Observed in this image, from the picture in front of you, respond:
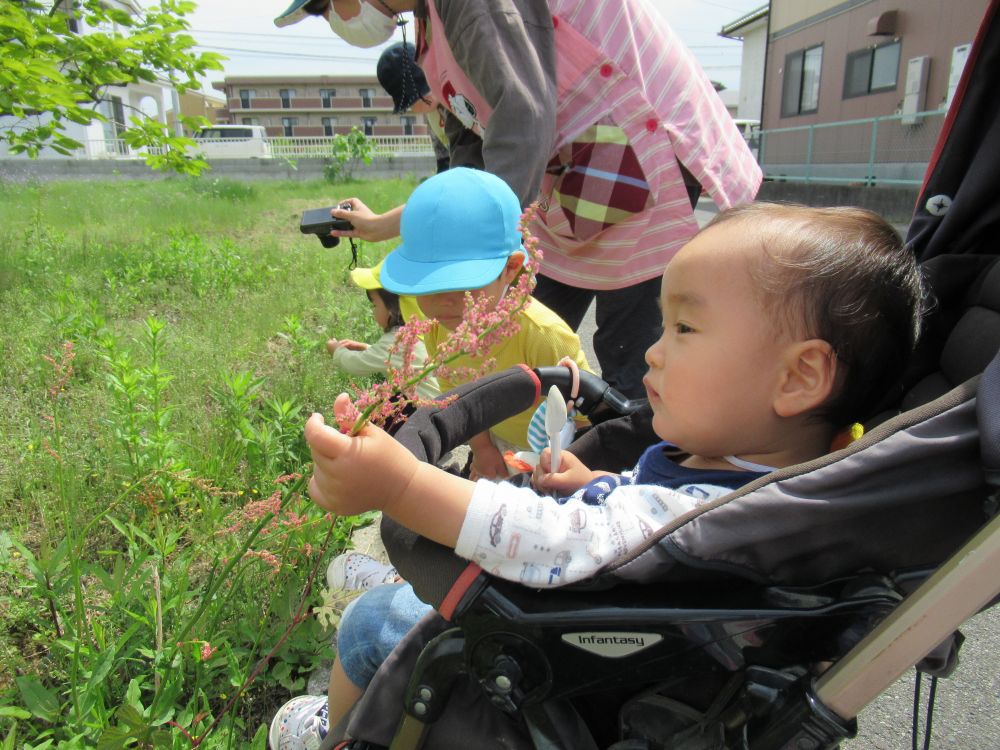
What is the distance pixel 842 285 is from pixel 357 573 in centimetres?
140

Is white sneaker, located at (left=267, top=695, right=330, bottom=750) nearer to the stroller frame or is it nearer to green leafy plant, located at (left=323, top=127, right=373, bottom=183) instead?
the stroller frame

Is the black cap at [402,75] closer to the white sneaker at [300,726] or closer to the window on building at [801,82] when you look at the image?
the white sneaker at [300,726]

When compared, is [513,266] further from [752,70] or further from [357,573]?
[752,70]

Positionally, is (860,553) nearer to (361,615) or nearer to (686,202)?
(361,615)

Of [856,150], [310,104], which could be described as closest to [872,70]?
[856,150]

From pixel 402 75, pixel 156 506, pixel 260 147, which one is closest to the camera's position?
pixel 156 506

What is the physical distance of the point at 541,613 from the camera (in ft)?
3.10

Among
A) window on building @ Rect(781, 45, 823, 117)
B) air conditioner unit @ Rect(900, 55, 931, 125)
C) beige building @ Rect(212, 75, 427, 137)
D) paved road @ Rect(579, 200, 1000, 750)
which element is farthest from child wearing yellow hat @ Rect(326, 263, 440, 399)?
beige building @ Rect(212, 75, 427, 137)

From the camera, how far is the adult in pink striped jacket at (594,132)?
1852 millimetres

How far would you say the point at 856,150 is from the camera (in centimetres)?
1570

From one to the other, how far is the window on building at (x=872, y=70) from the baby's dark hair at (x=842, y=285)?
16.8m

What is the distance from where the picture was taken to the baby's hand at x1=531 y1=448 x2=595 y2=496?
1429 millimetres

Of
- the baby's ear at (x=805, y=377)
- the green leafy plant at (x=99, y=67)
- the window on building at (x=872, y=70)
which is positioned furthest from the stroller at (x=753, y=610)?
the window on building at (x=872, y=70)

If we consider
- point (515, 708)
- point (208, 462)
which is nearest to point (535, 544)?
point (515, 708)
